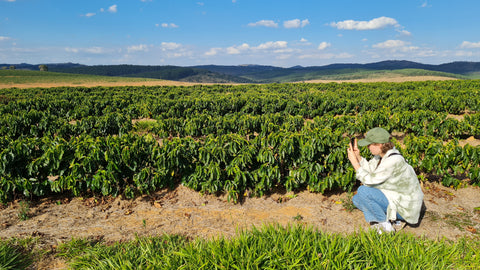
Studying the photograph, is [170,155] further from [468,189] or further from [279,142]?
[468,189]

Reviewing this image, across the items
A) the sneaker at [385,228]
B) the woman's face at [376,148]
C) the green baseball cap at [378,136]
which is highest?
the green baseball cap at [378,136]

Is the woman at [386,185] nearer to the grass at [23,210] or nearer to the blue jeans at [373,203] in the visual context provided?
the blue jeans at [373,203]

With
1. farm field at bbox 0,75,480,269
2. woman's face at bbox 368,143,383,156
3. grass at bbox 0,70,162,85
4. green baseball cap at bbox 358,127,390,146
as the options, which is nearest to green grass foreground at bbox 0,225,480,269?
farm field at bbox 0,75,480,269

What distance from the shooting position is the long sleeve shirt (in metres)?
3.88

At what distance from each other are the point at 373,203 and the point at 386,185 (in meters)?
0.38

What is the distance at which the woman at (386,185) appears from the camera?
12.8 feet

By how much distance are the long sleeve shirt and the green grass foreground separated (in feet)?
1.58

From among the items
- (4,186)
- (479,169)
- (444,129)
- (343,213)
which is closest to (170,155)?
(4,186)

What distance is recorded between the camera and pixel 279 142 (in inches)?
243

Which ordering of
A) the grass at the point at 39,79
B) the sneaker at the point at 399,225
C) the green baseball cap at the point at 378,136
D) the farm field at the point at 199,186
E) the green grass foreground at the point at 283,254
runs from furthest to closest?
the grass at the point at 39,79
the farm field at the point at 199,186
the sneaker at the point at 399,225
the green baseball cap at the point at 378,136
the green grass foreground at the point at 283,254

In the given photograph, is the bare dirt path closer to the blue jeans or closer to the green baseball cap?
the blue jeans

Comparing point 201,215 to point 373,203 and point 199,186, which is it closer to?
point 199,186

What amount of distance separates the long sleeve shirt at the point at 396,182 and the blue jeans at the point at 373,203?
80 mm

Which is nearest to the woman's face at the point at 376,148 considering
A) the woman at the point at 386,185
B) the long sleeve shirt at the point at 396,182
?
the woman at the point at 386,185
